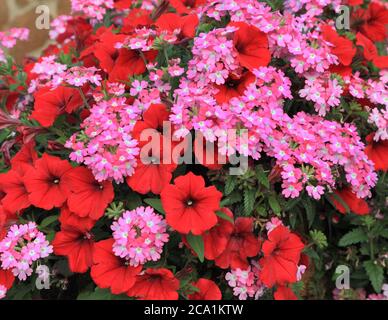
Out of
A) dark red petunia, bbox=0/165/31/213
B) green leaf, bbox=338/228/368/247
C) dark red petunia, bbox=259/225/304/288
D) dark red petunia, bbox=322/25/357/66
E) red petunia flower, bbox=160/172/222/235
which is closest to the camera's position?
red petunia flower, bbox=160/172/222/235

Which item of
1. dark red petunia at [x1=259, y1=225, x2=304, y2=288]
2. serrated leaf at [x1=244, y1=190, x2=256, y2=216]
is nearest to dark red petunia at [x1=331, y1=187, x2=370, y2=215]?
dark red petunia at [x1=259, y1=225, x2=304, y2=288]

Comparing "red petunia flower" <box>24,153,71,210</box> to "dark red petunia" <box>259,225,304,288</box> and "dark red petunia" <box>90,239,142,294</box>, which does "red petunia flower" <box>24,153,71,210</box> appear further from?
"dark red petunia" <box>259,225,304,288</box>

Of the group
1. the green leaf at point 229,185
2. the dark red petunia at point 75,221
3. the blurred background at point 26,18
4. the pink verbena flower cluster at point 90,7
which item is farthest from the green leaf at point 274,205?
the blurred background at point 26,18

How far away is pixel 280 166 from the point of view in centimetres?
184

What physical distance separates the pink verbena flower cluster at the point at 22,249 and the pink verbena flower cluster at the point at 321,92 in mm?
1066

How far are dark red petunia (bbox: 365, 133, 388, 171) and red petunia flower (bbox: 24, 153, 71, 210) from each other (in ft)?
3.72

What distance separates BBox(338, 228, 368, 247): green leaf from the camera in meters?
2.03


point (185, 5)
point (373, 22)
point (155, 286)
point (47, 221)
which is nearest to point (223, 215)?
point (155, 286)

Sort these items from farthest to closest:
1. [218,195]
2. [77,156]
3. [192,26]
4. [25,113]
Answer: [25,113]
[192,26]
[77,156]
[218,195]

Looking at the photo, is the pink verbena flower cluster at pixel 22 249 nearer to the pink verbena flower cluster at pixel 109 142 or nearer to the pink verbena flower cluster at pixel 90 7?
the pink verbena flower cluster at pixel 109 142

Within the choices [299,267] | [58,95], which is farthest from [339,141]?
[58,95]

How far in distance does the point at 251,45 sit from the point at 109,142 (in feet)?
2.14

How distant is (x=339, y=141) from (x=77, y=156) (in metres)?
0.93
